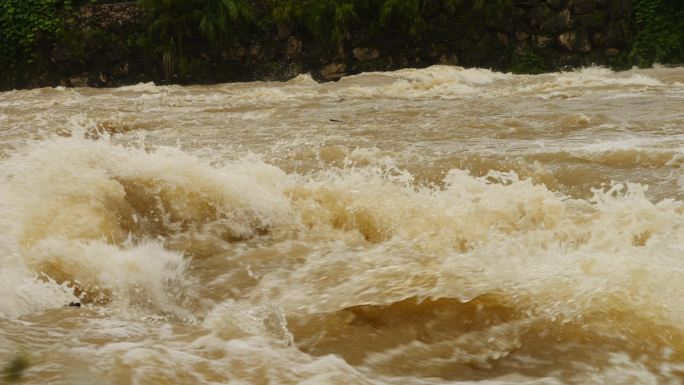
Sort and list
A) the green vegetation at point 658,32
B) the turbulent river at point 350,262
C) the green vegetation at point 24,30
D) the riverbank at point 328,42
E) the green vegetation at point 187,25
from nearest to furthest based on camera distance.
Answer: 1. the turbulent river at point 350,262
2. the green vegetation at point 658,32
3. the riverbank at point 328,42
4. the green vegetation at point 187,25
5. the green vegetation at point 24,30

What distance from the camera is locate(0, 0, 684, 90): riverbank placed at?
1634 centimetres

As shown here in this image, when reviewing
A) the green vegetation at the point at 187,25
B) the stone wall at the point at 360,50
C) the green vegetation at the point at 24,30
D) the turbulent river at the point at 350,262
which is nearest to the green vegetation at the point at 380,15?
the stone wall at the point at 360,50

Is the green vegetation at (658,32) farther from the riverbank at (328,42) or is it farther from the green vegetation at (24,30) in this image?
the green vegetation at (24,30)

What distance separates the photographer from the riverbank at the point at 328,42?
16.3m

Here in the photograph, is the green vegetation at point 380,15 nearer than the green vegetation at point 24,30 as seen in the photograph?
Yes

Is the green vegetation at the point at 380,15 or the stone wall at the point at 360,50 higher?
the green vegetation at the point at 380,15

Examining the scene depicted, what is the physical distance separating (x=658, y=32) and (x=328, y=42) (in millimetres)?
7003

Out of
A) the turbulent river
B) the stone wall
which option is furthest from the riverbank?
the turbulent river

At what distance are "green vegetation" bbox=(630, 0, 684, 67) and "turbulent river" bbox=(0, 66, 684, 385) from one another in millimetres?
10850

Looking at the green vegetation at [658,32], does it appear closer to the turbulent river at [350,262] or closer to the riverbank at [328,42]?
the riverbank at [328,42]

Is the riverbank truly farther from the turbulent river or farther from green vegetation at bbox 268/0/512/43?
the turbulent river

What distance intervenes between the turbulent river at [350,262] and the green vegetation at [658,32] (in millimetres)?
Result: 10850

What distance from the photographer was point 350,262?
3209mm

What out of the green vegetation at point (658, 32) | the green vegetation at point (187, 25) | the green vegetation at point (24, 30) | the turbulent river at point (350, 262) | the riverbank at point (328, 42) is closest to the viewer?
the turbulent river at point (350, 262)
